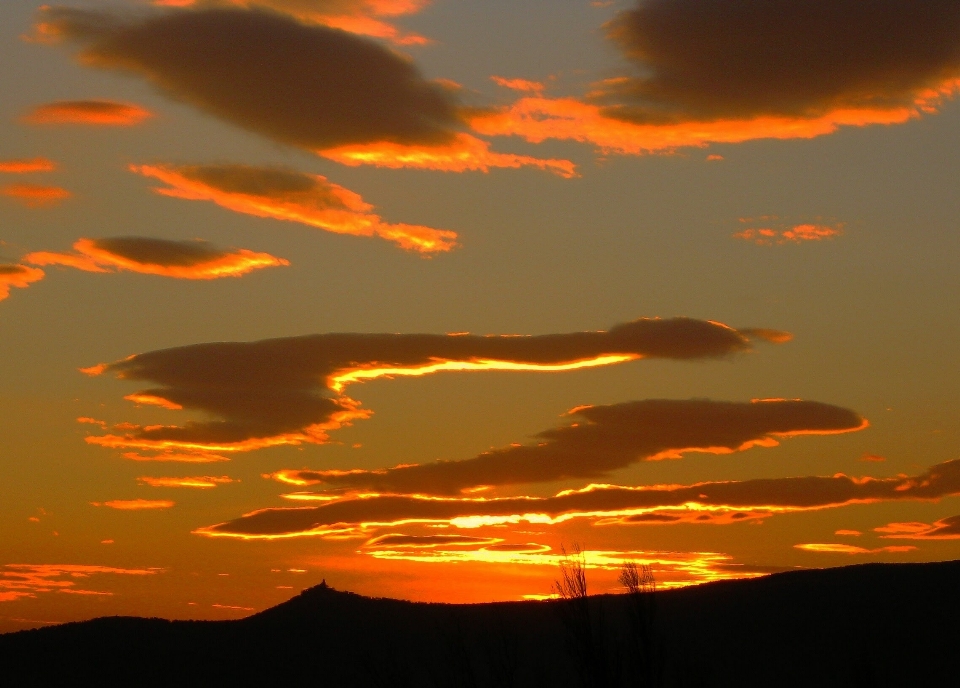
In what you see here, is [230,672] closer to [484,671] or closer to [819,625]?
[484,671]

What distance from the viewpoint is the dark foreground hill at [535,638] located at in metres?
79.3

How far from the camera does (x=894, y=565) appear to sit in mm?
91875

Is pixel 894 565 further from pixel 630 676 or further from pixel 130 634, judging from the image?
pixel 130 634

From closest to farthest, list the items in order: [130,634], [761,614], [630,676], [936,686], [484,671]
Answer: [630,676]
[936,686]
[761,614]
[484,671]
[130,634]

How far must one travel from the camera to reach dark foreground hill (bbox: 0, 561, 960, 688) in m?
79.3

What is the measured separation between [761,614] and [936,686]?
58.1ft

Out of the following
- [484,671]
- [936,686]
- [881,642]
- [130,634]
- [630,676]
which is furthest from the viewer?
[130,634]

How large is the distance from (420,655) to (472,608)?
37.5 ft

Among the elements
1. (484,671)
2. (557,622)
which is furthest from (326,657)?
(557,622)

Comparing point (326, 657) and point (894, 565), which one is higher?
point (894, 565)

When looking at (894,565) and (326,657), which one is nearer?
(894,565)

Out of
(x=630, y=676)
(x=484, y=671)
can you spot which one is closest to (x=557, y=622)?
(x=484, y=671)

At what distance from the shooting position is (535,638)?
99.1m

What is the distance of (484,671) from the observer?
96.9 m
